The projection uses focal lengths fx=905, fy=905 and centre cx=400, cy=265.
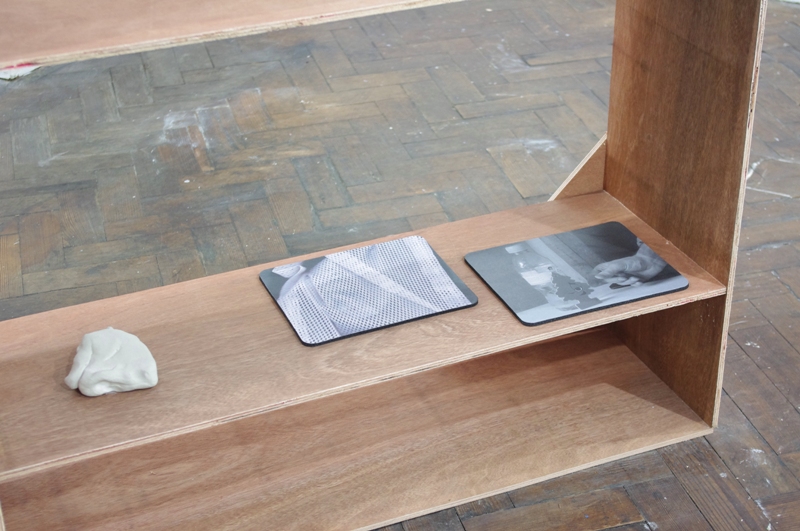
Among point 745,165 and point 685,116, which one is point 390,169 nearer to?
point 685,116

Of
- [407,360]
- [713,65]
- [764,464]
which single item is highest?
[713,65]

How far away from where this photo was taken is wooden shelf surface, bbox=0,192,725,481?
61.0 inches

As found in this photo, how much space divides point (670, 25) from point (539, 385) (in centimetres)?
88

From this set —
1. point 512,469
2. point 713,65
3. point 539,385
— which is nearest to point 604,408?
point 539,385

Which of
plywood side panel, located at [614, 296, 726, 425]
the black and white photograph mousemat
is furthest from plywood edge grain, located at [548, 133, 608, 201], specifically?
plywood side panel, located at [614, 296, 726, 425]

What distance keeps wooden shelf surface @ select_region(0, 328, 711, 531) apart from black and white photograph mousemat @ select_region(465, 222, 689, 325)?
1.27 feet

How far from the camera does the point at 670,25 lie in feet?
6.08

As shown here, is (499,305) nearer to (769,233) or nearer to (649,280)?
(649,280)

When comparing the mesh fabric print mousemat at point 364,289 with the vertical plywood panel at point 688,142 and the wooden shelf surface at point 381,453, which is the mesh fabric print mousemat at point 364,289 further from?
the vertical plywood panel at point 688,142

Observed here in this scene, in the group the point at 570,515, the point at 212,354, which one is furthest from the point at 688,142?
the point at 212,354

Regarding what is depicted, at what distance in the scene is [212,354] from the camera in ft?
5.61

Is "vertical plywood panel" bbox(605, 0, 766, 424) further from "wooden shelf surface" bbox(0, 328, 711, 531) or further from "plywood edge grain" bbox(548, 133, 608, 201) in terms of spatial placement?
"wooden shelf surface" bbox(0, 328, 711, 531)

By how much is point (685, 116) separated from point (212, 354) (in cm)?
108

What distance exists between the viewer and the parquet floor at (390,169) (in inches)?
78.7
